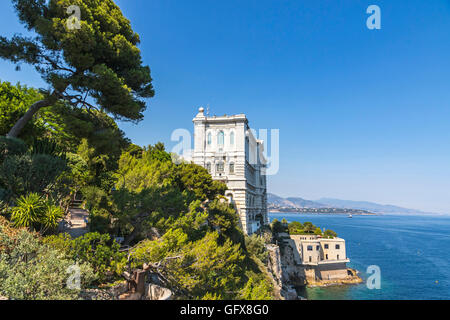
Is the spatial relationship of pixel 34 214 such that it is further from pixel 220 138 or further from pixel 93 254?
pixel 220 138

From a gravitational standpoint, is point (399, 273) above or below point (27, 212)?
below

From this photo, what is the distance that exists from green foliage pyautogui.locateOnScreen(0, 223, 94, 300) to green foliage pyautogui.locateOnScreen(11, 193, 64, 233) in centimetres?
45

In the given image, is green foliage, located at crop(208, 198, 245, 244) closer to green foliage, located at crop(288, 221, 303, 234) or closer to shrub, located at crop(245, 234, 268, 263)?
shrub, located at crop(245, 234, 268, 263)

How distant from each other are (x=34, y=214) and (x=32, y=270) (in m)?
2.77

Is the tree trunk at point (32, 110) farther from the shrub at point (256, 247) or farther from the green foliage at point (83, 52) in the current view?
the shrub at point (256, 247)

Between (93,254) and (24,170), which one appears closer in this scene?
(93,254)

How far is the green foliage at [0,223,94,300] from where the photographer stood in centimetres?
662

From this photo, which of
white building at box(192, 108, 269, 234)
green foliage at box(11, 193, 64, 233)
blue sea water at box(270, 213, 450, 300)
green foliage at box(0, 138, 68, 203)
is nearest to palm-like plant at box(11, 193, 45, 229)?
green foliage at box(11, 193, 64, 233)

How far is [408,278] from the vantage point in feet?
148

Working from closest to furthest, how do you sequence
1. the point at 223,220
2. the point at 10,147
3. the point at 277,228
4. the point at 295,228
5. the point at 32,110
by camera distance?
1. the point at 10,147
2. the point at 32,110
3. the point at 223,220
4. the point at 277,228
5. the point at 295,228

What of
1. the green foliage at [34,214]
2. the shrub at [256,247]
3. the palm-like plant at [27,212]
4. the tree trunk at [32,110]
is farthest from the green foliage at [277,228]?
the tree trunk at [32,110]

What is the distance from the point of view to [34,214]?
934 cm

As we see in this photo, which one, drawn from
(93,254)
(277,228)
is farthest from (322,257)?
(93,254)
